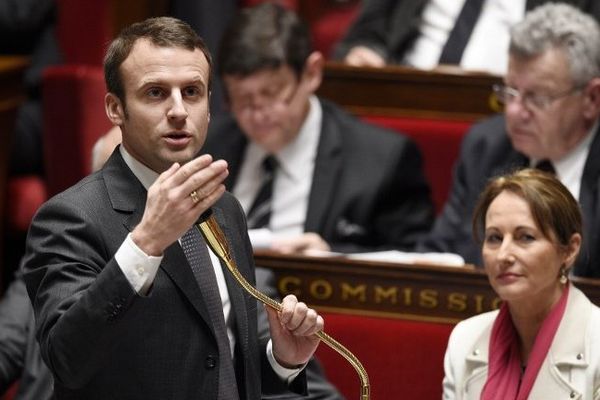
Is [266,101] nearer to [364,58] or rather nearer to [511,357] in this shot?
[364,58]

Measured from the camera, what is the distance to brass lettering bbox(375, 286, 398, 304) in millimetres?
1491

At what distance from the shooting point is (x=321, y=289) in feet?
4.98

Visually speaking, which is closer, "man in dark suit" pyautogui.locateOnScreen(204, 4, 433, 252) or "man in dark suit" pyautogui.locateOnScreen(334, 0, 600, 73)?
"man in dark suit" pyautogui.locateOnScreen(204, 4, 433, 252)

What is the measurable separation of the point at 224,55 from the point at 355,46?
35 cm

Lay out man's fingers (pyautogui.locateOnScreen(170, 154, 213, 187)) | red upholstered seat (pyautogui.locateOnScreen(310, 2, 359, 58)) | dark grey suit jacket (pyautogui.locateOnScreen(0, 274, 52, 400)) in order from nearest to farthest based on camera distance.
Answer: man's fingers (pyautogui.locateOnScreen(170, 154, 213, 187)), dark grey suit jacket (pyautogui.locateOnScreen(0, 274, 52, 400)), red upholstered seat (pyautogui.locateOnScreen(310, 2, 359, 58))

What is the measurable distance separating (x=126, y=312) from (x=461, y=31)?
4.23 ft

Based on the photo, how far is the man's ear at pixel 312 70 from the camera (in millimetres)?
1897

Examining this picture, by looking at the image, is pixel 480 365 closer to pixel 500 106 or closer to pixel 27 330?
pixel 27 330

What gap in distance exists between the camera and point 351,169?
1.88 meters

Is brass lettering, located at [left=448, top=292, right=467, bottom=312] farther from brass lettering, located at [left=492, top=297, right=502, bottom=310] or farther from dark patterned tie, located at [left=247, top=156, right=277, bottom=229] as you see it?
dark patterned tie, located at [left=247, top=156, right=277, bottom=229]

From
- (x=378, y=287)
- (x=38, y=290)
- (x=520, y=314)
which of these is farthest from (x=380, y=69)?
(x=38, y=290)

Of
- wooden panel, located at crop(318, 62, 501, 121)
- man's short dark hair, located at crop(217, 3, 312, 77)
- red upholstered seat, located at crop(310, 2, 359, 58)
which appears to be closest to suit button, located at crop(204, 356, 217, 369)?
man's short dark hair, located at crop(217, 3, 312, 77)

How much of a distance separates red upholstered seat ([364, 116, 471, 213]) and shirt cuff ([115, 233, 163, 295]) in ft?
3.94

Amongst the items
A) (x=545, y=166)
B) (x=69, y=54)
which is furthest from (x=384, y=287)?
(x=69, y=54)
